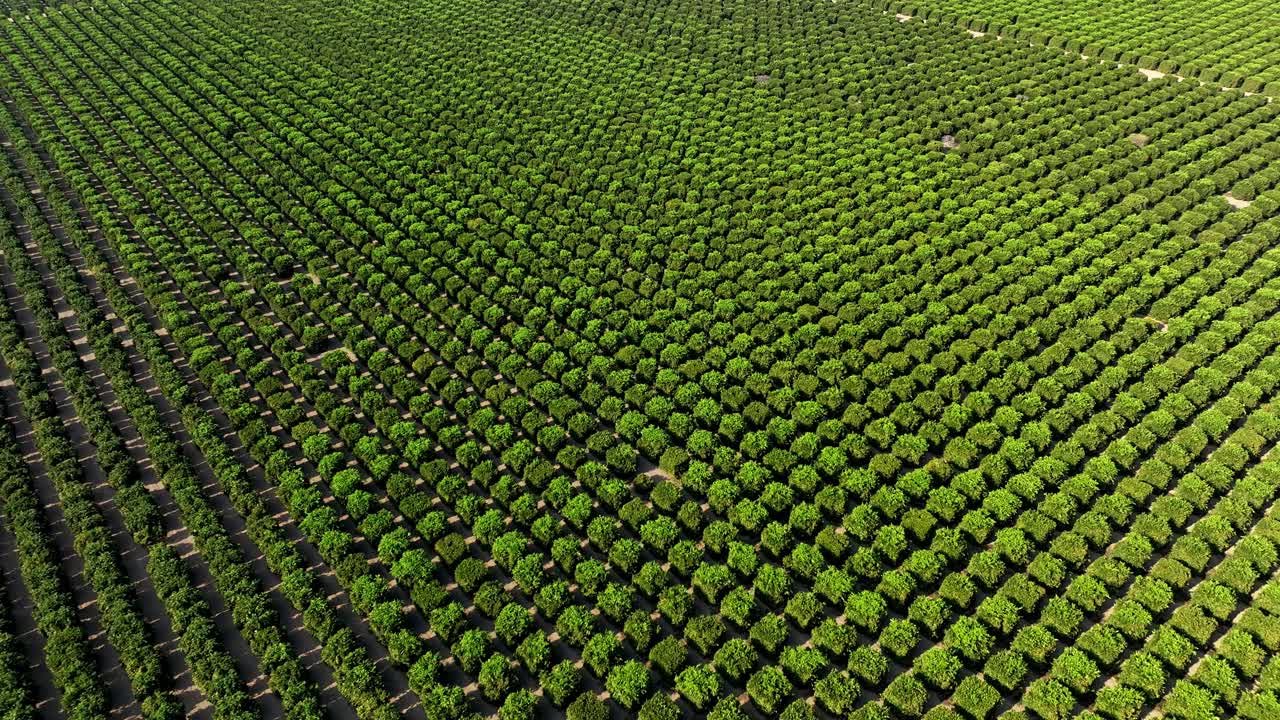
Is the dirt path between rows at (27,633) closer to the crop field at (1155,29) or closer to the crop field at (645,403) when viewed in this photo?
the crop field at (645,403)

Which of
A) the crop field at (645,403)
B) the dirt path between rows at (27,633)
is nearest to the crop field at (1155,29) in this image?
the crop field at (645,403)

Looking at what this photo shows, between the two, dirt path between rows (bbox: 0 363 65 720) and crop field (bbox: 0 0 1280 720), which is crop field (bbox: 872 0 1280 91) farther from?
dirt path between rows (bbox: 0 363 65 720)

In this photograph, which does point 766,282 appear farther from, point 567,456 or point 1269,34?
point 1269,34

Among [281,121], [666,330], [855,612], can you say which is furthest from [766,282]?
[281,121]

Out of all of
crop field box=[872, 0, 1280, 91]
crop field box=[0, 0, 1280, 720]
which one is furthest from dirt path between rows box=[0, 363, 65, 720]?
crop field box=[872, 0, 1280, 91]

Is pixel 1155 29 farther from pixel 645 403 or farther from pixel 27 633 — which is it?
pixel 27 633

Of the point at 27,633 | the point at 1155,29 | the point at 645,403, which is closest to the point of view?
the point at 27,633

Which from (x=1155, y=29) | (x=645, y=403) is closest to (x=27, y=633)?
(x=645, y=403)

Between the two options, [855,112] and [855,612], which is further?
[855,112]
